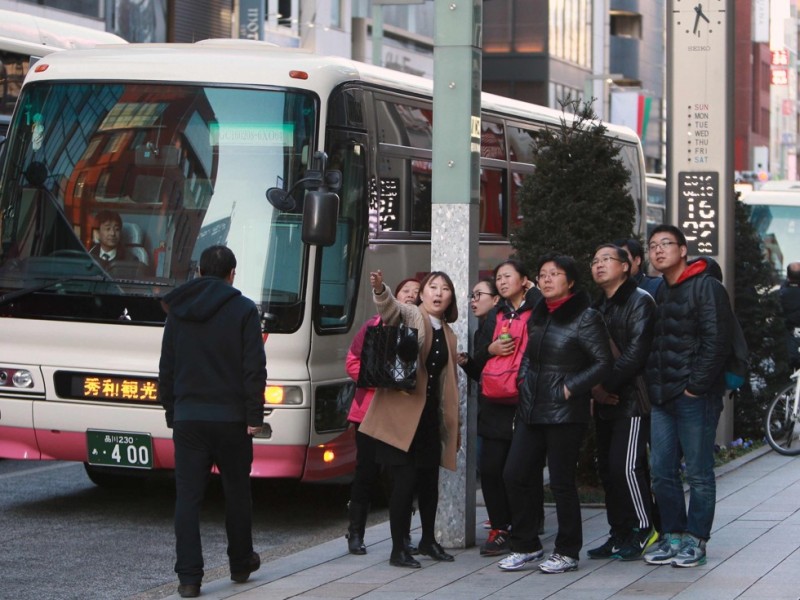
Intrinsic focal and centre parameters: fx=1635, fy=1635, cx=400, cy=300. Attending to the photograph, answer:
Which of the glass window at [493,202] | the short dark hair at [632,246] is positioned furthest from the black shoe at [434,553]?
the glass window at [493,202]

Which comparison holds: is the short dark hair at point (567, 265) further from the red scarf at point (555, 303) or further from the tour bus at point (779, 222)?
the tour bus at point (779, 222)

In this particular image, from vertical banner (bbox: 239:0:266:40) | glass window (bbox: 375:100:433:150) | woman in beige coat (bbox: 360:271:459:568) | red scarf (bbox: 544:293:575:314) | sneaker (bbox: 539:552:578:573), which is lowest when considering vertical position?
sneaker (bbox: 539:552:578:573)

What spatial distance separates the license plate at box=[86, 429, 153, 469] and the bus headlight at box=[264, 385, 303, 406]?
0.82 metres

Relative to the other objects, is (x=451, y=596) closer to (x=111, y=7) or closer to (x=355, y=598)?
(x=355, y=598)

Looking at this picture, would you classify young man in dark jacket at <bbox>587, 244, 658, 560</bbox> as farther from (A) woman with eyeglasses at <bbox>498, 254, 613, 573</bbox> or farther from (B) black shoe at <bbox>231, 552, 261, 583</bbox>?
(B) black shoe at <bbox>231, 552, 261, 583</bbox>

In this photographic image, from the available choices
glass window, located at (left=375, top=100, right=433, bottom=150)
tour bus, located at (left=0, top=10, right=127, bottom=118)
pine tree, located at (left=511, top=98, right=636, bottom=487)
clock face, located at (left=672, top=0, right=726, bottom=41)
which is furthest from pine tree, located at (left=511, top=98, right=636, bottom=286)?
tour bus, located at (left=0, top=10, right=127, bottom=118)

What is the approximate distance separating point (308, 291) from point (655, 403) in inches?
111

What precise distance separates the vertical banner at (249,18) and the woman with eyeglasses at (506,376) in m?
28.9

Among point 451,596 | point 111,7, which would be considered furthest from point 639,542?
point 111,7

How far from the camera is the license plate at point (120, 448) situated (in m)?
10.6

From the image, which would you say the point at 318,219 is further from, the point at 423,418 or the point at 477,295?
the point at 423,418

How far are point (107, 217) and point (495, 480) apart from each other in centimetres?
326

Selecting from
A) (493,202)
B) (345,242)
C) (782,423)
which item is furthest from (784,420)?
(345,242)

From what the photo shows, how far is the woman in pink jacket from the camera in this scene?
936 centimetres
